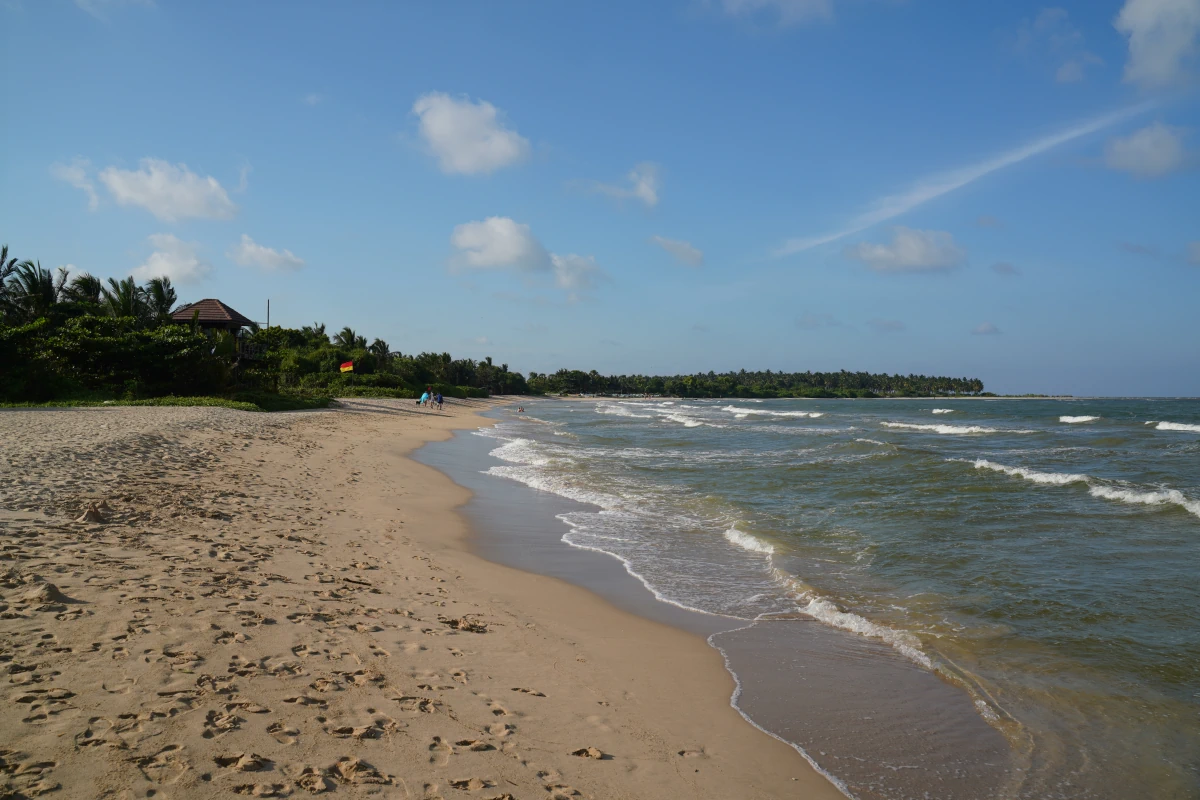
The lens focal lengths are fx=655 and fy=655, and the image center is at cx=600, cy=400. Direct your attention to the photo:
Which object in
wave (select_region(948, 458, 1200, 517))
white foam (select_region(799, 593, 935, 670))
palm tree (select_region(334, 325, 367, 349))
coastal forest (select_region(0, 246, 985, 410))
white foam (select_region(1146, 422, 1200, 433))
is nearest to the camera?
white foam (select_region(799, 593, 935, 670))

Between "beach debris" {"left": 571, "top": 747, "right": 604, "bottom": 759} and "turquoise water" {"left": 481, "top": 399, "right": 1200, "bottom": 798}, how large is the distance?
266 centimetres

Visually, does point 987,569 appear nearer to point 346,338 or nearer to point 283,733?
point 283,733

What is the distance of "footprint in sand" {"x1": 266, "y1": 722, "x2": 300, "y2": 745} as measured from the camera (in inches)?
146

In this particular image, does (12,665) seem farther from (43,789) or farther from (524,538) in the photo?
(524,538)

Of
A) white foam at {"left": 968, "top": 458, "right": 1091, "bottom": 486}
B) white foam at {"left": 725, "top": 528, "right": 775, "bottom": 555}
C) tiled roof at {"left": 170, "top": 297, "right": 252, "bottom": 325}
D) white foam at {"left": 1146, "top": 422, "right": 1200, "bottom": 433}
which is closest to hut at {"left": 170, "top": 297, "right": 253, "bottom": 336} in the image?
tiled roof at {"left": 170, "top": 297, "right": 252, "bottom": 325}

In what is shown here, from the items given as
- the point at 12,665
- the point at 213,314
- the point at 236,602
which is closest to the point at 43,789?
the point at 12,665

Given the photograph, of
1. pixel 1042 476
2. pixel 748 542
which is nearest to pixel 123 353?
pixel 748 542

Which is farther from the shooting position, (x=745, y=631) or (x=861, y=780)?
(x=745, y=631)

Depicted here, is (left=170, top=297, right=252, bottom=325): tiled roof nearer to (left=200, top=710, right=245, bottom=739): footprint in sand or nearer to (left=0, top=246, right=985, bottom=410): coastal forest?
(left=0, top=246, right=985, bottom=410): coastal forest

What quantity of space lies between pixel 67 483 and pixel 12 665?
6.61m

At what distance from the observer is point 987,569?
916 cm

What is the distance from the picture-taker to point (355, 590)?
6.69 metres

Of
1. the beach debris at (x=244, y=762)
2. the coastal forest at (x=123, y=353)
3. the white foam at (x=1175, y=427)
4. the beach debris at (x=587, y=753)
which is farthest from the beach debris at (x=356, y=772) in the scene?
the white foam at (x=1175, y=427)

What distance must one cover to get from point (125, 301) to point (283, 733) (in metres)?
45.1
